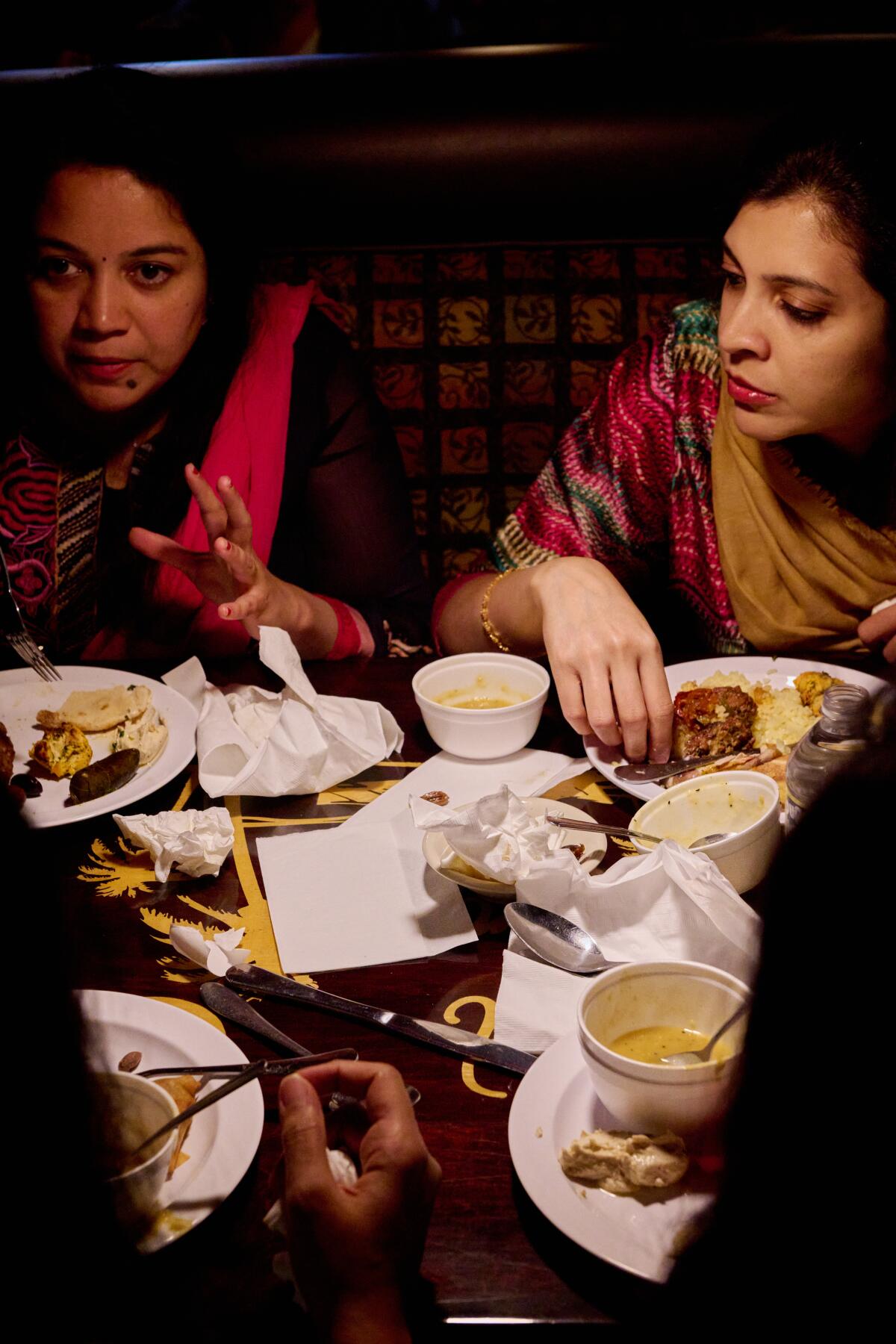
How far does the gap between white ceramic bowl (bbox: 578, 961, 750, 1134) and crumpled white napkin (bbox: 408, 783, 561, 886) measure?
0.80 feet

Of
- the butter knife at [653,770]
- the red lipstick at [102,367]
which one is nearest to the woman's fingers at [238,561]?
the red lipstick at [102,367]

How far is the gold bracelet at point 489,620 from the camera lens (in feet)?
6.44

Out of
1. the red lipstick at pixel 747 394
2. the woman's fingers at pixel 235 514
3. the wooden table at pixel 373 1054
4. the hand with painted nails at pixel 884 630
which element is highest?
the red lipstick at pixel 747 394

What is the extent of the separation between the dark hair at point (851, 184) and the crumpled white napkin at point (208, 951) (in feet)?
4.55

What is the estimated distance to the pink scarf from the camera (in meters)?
2.25

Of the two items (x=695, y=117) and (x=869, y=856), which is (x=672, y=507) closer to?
(x=695, y=117)

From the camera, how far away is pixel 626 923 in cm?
115

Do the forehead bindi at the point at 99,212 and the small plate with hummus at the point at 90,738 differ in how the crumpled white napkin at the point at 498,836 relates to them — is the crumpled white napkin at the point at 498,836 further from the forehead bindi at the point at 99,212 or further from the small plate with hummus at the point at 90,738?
the forehead bindi at the point at 99,212

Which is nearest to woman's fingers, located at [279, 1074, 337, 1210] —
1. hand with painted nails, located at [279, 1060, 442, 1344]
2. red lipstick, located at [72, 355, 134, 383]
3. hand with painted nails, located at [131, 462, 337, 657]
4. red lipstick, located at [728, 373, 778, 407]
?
hand with painted nails, located at [279, 1060, 442, 1344]

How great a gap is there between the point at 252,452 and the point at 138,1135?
5.56ft

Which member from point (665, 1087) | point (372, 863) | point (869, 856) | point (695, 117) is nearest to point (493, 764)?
point (372, 863)

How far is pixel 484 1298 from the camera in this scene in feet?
2.59

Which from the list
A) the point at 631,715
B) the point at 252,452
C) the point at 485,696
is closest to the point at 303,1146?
the point at 631,715

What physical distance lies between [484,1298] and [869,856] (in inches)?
19.5
